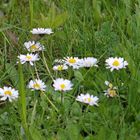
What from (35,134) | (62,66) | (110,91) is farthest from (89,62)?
(35,134)

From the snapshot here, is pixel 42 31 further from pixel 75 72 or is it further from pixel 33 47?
pixel 75 72

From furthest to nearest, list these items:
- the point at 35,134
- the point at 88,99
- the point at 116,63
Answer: the point at 116,63
the point at 88,99
the point at 35,134

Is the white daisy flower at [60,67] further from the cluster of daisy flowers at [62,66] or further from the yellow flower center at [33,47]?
the yellow flower center at [33,47]

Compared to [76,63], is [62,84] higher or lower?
lower

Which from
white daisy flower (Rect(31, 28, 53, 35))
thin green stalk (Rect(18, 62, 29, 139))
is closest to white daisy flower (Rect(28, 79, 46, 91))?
thin green stalk (Rect(18, 62, 29, 139))

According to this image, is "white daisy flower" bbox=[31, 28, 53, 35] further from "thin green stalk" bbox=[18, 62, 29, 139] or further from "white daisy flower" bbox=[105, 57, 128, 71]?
"thin green stalk" bbox=[18, 62, 29, 139]

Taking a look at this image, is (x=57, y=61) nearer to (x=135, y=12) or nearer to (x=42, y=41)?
(x=42, y=41)
